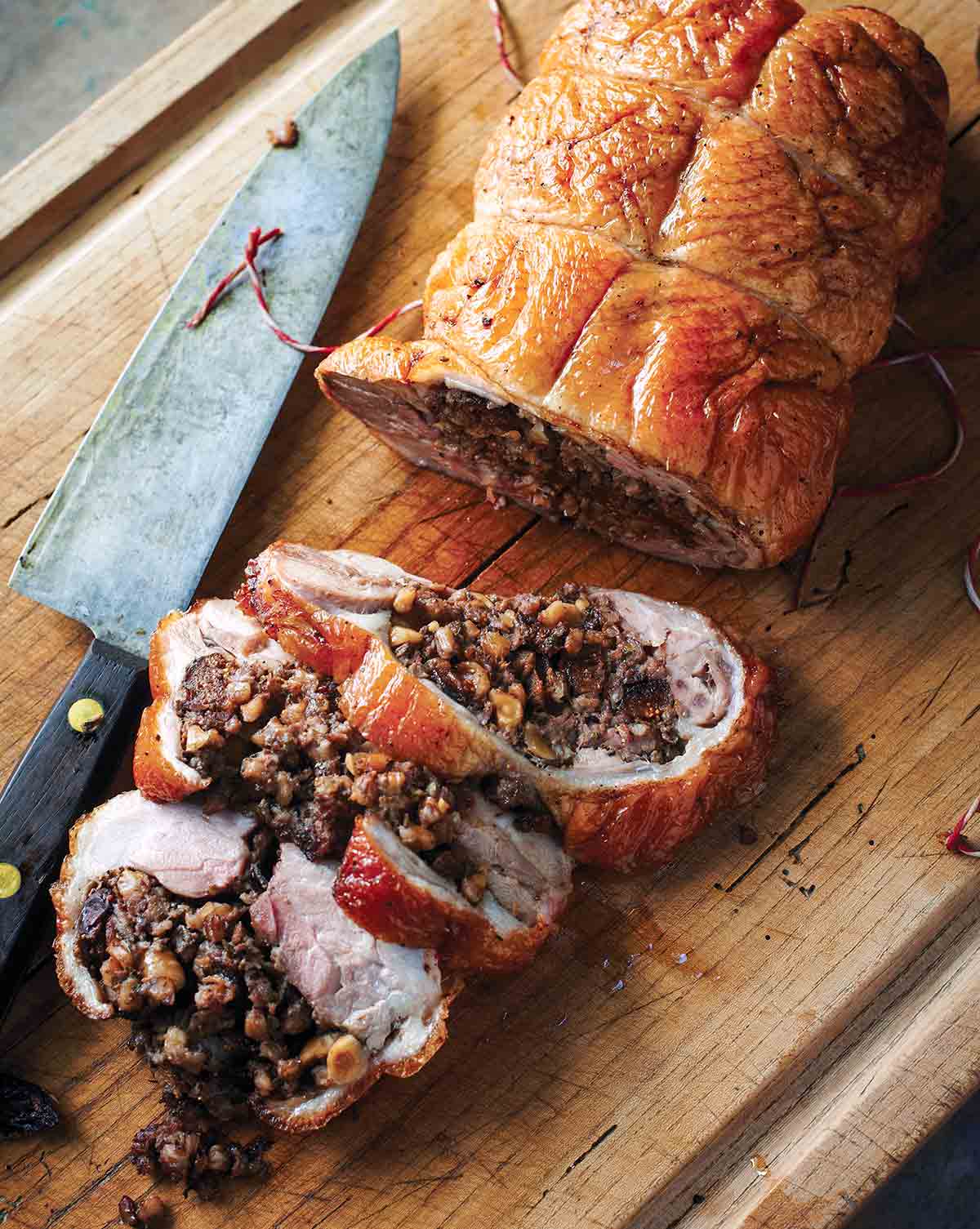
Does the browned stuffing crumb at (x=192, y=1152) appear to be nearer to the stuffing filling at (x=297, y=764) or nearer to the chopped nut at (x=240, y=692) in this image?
the stuffing filling at (x=297, y=764)

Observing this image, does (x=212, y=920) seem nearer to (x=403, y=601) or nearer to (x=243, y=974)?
(x=243, y=974)

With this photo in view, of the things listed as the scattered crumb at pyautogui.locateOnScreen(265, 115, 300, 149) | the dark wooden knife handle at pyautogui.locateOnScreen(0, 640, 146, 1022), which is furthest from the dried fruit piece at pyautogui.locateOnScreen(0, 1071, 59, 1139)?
the scattered crumb at pyautogui.locateOnScreen(265, 115, 300, 149)

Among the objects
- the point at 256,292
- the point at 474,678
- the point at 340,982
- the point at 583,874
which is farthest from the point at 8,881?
the point at 256,292

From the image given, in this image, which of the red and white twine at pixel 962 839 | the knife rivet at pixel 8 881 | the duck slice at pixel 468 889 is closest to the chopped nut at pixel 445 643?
the duck slice at pixel 468 889

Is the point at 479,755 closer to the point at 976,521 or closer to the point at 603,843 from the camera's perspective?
the point at 603,843

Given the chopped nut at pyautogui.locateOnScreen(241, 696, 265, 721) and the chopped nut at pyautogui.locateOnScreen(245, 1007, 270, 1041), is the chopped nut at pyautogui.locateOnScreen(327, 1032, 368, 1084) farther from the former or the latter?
the chopped nut at pyautogui.locateOnScreen(241, 696, 265, 721)
